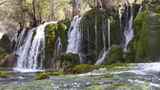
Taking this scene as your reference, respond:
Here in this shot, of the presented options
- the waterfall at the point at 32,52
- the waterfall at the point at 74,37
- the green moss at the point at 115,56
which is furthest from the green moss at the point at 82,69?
the waterfall at the point at 32,52

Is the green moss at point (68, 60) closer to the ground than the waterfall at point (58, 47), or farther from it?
closer to the ground

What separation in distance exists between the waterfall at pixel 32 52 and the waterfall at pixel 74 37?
271 cm

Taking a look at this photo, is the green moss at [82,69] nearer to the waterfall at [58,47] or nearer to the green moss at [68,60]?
the green moss at [68,60]

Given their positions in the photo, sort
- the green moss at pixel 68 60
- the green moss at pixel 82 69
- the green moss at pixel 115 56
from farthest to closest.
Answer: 1. the green moss at pixel 68 60
2. the green moss at pixel 115 56
3. the green moss at pixel 82 69

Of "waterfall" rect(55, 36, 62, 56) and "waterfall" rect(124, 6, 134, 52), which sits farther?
"waterfall" rect(55, 36, 62, 56)

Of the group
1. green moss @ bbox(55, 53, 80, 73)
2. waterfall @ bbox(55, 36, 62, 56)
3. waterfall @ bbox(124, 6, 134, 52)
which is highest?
waterfall @ bbox(124, 6, 134, 52)

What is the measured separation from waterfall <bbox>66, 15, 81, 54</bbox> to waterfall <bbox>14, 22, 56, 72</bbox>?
2710mm

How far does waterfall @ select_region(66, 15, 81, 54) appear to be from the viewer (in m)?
35.3

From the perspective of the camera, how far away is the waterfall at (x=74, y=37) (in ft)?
116

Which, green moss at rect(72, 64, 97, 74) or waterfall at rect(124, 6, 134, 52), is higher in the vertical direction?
waterfall at rect(124, 6, 134, 52)

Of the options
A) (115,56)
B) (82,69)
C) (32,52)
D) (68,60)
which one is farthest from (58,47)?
(82,69)

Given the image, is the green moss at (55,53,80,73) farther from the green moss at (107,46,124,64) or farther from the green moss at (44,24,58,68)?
the green moss at (44,24,58,68)

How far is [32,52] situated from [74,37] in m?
4.57

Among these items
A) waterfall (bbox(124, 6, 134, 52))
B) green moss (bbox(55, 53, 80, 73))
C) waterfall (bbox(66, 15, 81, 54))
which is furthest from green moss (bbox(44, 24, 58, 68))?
waterfall (bbox(124, 6, 134, 52))
